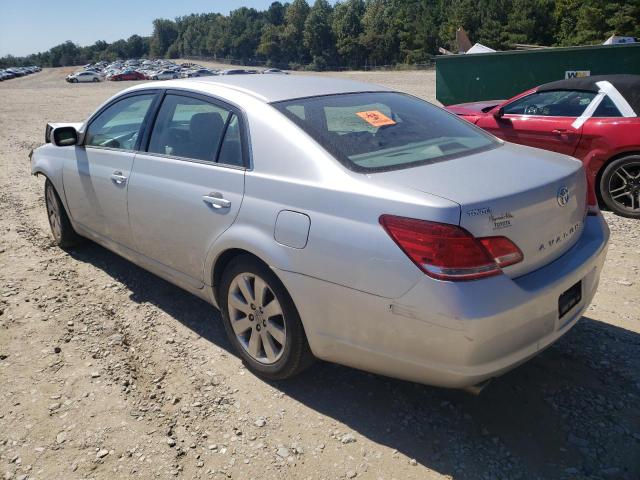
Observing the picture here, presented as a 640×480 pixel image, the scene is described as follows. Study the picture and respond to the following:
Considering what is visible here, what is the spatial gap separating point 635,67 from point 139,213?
36.6 feet

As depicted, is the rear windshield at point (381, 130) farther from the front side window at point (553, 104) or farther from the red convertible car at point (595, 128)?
the front side window at point (553, 104)

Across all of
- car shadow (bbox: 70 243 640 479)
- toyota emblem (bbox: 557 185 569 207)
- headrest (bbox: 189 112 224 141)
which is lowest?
car shadow (bbox: 70 243 640 479)

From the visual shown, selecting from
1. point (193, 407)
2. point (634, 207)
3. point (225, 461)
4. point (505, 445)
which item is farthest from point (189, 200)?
point (634, 207)

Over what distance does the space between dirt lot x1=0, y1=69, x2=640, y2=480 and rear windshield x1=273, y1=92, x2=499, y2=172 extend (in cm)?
128

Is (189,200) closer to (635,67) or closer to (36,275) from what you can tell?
(36,275)

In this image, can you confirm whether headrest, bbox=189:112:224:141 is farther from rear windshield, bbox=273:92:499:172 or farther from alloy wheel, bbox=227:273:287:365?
alloy wheel, bbox=227:273:287:365

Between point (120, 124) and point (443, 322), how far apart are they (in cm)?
318

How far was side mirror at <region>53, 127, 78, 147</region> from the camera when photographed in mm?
4590

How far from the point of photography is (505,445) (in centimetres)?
264

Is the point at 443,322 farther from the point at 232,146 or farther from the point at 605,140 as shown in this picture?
the point at 605,140

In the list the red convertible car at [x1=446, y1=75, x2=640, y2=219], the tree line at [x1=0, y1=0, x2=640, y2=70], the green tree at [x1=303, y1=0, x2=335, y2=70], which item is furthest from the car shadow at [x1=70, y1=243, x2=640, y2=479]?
the green tree at [x1=303, y1=0, x2=335, y2=70]

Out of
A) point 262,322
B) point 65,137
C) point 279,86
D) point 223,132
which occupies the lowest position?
point 262,322

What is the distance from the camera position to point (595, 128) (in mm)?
6199

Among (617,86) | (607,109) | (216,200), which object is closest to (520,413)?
(216,200)
